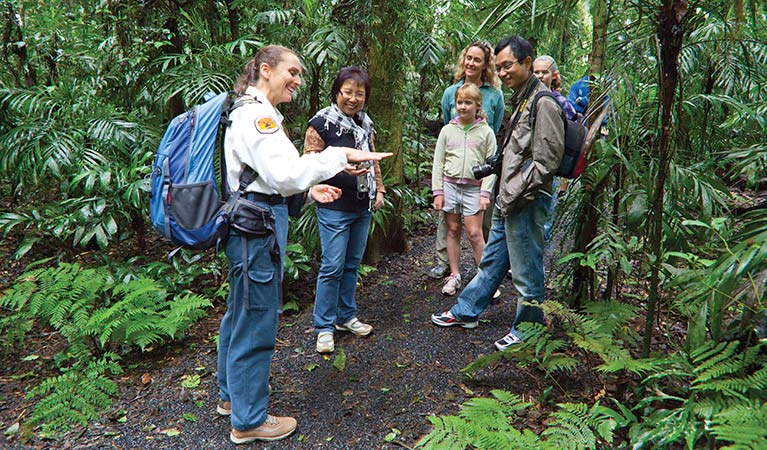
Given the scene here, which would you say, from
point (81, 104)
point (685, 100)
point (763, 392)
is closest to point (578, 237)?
point (685, 100)

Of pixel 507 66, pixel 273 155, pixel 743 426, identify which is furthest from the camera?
pixel 507 66

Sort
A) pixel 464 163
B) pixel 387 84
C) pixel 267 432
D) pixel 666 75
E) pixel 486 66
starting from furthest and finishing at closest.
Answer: pixel 387 84, pixel 486 66, pixel 464 163, pixel 267 432, pixel 666 75

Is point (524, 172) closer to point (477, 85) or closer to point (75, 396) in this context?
point (477, 85)

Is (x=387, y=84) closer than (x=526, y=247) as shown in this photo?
No

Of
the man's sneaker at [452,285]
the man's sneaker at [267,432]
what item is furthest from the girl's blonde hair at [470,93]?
the man's sneaker at [267,432]

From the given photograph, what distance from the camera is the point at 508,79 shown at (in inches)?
123

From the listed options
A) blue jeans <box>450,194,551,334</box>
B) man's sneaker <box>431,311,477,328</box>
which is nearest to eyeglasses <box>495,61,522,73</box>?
blue jeans <box>450,194,551,334</box>

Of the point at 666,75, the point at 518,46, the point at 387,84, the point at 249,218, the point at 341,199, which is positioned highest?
the point at 518,46

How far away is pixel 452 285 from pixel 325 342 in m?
1.36

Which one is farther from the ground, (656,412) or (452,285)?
(656,412)

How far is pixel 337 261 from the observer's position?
346 centimetres

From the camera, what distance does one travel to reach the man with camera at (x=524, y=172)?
2947 mm

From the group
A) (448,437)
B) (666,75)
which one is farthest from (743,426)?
(666,75)

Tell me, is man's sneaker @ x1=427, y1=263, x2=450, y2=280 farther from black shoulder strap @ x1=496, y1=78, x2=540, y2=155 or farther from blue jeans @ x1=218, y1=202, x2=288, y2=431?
blue jeans @ x1=218, y1=202, x2=288, y2=431
